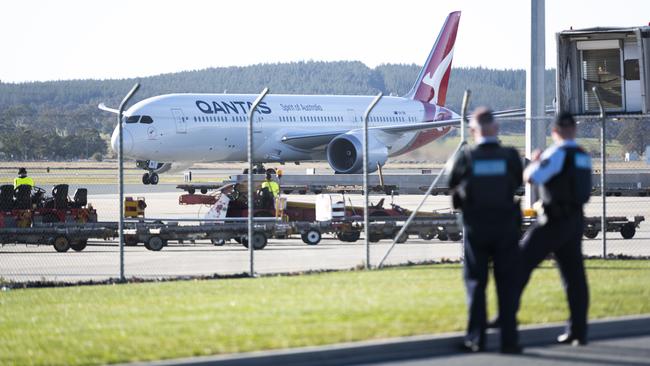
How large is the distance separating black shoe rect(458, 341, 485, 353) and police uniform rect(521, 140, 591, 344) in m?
0.64

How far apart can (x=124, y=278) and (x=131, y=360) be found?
23.2ft

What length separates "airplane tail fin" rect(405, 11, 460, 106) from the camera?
58.0 meters

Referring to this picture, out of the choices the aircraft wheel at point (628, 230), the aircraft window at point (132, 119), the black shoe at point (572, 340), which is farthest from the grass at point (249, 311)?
the aircraft window at point (132, 119)

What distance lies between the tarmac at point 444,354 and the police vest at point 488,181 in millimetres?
1189

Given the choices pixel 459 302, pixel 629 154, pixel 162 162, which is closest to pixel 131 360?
pixel 459 302

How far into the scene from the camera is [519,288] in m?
10.5

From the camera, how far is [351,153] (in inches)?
1973

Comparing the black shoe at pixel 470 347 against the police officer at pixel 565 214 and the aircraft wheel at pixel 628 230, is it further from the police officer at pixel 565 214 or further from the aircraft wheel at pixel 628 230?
the aircraft wheel at pixel 628 230

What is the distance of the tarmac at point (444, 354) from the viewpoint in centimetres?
1019

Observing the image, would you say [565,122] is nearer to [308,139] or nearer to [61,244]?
[61,244]

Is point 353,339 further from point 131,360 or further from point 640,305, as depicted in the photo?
point 640,305

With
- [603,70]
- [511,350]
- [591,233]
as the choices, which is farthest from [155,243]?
[511,350]

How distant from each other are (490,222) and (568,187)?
0.90 meters

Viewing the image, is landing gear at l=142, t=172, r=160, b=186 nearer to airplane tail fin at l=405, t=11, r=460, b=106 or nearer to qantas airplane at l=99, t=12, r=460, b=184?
qantas airplane at l=99, t=12, r=460, b=184
